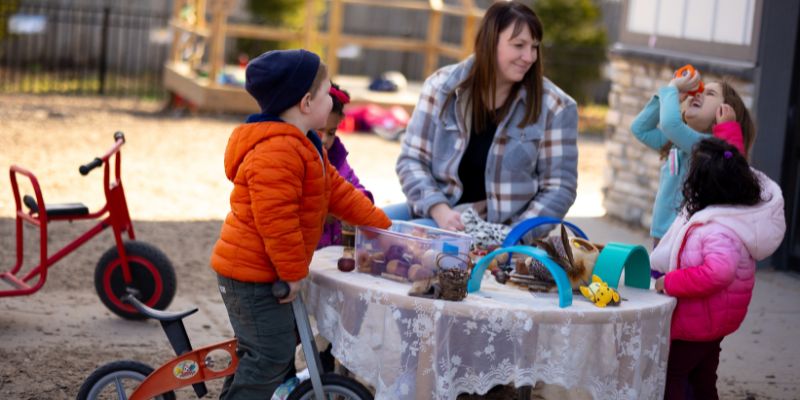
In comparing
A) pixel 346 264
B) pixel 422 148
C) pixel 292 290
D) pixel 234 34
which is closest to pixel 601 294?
pixel 346 264

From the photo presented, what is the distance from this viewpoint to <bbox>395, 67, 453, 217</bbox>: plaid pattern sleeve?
473 cm

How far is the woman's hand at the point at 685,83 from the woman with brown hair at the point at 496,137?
55cm

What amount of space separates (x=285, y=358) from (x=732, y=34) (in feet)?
16.1

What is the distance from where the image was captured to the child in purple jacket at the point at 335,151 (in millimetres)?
4422

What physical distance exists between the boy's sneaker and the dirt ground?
1092 mm

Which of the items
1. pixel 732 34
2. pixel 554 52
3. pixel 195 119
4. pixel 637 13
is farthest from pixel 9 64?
pixel 732 34

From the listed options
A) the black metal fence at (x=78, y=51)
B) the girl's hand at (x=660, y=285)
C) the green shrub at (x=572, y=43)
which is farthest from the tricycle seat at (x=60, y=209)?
the green shrub at (x=572, y=43)

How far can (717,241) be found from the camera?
3.65m

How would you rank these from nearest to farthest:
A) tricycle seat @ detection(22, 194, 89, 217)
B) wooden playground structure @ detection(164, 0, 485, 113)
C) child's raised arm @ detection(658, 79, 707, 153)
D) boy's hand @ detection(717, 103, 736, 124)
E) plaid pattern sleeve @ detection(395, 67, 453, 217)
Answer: child's raised arm @ detection(658, 79, 707, 153)
boy's hand @ detection(717, 103, 736, 124)
plaid pattern sleeve @ detection(395, 67, 453, 217)
tricycle seat @ detection(22, 194, 89, 217)
wooden playground structure @ detection(164, 0, 485, 113)

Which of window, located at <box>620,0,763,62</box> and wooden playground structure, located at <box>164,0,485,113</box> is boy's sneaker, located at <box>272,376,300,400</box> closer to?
window, located at <box>620,0,763,62</box>

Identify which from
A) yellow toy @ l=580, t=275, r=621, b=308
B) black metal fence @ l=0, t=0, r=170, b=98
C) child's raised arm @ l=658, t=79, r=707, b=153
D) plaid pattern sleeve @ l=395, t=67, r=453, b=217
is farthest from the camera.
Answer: black metal fence @ l=0, t=0, r=170, b=98

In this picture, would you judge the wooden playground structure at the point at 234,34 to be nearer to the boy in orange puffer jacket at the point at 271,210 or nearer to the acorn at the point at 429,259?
the boy in orange puffer jacket at the point at 271,210

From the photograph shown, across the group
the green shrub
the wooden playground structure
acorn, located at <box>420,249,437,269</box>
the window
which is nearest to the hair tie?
acorn, located at <box>420,249,437,269</box>

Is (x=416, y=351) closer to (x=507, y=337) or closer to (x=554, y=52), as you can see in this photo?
(x=507, y=337)
